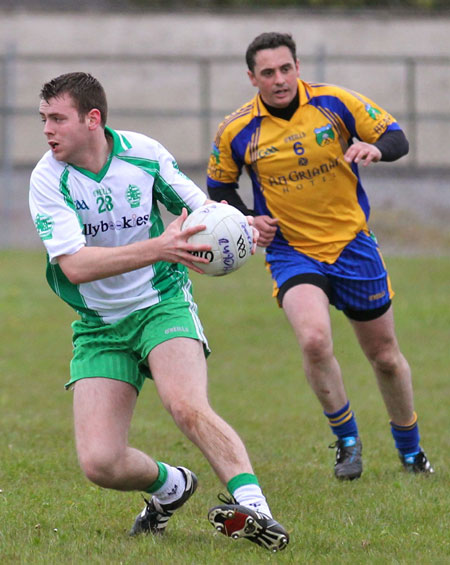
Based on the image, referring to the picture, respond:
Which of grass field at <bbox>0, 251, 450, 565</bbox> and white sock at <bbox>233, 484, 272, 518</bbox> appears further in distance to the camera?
grass field at <bbox>0, 251, 450, 565</bbox>

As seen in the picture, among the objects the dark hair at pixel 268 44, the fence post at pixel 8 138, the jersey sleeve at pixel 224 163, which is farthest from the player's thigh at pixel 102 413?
the fence post at pixel 8 138

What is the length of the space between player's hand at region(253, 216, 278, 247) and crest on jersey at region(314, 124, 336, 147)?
0.61 metres

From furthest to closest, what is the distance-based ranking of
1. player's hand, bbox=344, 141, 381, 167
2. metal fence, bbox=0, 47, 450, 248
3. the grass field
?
metal fence, bbox=0, 47, 450, 248 → player's hand, bbox=344, 141, 381, 167 → the grass field

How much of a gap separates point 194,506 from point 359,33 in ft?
61.3

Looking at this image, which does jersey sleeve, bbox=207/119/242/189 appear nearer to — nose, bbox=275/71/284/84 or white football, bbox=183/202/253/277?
nose, bbox=275/71/284/84

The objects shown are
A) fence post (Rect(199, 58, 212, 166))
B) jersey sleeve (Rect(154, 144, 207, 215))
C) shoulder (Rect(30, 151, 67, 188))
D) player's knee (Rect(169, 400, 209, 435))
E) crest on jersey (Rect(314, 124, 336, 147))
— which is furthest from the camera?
fence post (Rect(199, 58, 212, 166))

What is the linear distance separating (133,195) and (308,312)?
177 cm

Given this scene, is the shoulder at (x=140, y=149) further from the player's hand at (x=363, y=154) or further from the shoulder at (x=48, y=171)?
the player's hand at (x=363, y=154)

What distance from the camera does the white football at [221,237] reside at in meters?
4.73

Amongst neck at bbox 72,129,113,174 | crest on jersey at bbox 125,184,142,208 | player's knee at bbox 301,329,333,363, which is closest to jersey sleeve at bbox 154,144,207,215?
crest on jersey at bbox 125,184,142,208

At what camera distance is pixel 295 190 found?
692 centimetres


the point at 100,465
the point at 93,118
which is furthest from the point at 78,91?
the point at 100,465

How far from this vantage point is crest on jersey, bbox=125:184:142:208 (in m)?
5.21

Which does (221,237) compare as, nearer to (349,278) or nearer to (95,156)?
(95,156)
